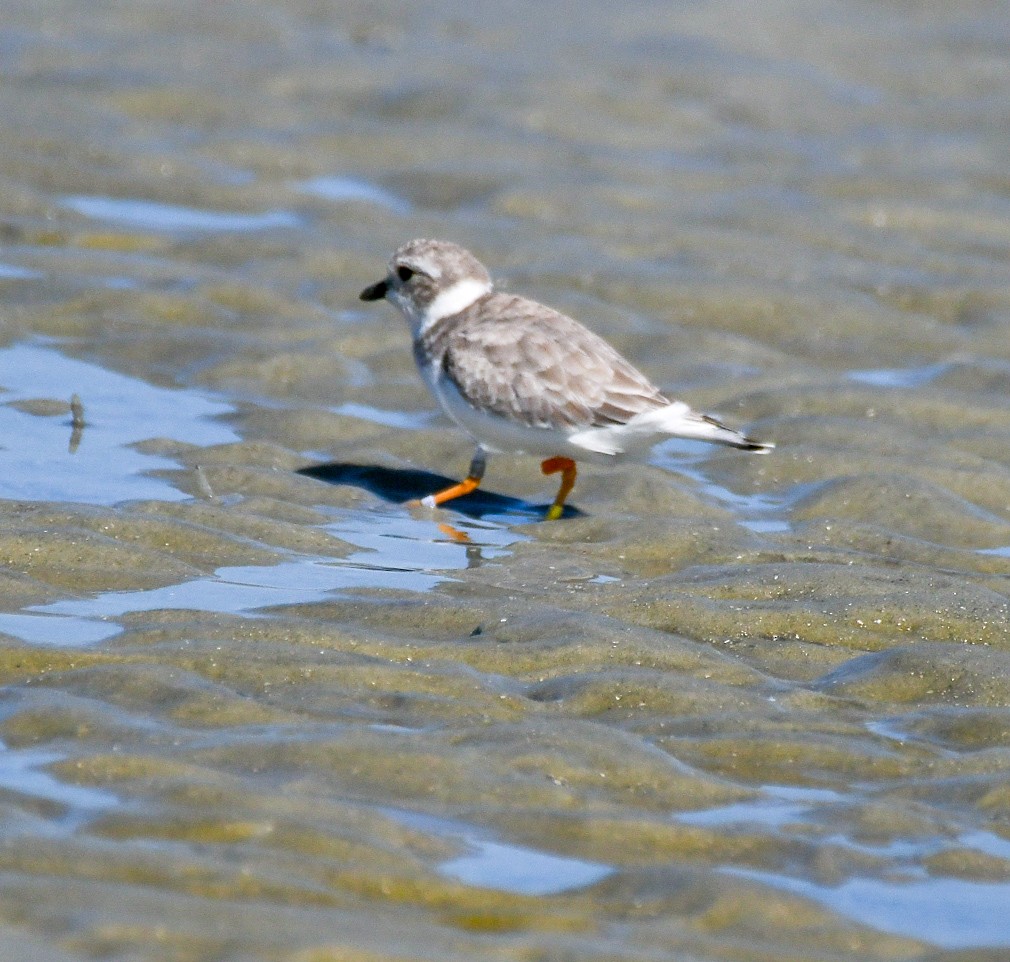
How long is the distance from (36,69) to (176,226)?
3.24 meters

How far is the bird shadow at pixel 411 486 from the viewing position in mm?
8617

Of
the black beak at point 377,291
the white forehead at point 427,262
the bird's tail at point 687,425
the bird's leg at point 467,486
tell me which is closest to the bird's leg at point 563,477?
the bird's leg at point 467,486

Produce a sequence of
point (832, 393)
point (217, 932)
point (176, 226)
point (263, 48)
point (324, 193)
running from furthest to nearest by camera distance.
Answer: point (263, 48), point (324, 193), point (176, 226), point (832, 393), point (217, 932)

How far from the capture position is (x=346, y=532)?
7.84 meters

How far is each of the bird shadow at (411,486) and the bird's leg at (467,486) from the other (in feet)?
0.25

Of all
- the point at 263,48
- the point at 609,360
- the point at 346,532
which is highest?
the point at 263,48

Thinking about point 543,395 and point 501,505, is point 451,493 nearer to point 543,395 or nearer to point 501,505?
point 501,505

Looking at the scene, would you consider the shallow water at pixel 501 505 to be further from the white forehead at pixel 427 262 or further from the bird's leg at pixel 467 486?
the white forehead at pixel 427 262

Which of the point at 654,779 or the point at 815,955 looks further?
the point at 654,779

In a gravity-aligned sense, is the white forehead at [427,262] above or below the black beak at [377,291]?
above

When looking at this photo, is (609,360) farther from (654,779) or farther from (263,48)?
(263,48)

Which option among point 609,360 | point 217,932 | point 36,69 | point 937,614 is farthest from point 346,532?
point 36,69

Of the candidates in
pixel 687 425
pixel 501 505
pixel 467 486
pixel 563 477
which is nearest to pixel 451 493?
pixel 467 486

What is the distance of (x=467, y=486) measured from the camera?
28.3 feet
